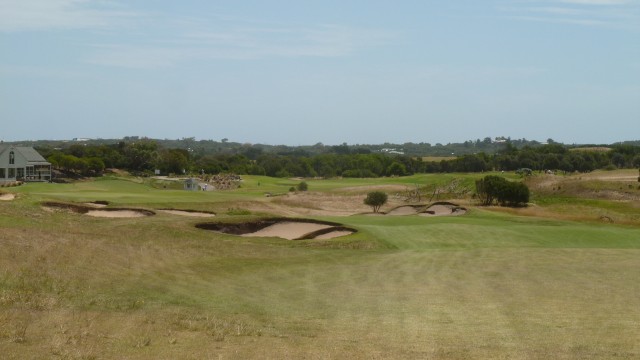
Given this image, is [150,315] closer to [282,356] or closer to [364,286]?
[282,356]

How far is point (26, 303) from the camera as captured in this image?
15.4 meters

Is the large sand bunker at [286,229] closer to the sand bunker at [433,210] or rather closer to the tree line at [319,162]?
the sand bunker at [433,210]

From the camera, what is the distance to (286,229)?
39625 millimetres

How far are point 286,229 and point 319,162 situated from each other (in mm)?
135432

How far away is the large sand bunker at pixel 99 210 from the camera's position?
4212 centimetres

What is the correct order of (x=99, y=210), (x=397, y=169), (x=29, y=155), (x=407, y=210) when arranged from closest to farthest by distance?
(x=99, y=210) → (x=407, y=210) → (x=29, y=155) → (x=397, y=169)

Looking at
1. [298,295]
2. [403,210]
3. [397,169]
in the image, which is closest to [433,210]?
[403,210]

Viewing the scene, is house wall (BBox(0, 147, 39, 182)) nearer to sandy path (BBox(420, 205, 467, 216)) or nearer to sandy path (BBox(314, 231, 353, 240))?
sandy path (BBox(420, 205, 467, 216))

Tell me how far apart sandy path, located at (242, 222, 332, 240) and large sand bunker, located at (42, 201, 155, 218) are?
7401mm

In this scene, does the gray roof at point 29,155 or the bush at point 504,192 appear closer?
the bush at point 504,192

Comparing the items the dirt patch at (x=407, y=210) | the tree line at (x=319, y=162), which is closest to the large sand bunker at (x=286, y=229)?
the dirt patch at (x=407, y=210)

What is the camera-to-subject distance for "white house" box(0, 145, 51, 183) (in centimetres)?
8919

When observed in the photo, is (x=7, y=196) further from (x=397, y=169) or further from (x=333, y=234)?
(x=397, y=169)

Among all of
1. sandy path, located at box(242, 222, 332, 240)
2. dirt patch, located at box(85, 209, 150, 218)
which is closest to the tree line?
dirt patch, located at box(85, 209, 150, 218)
